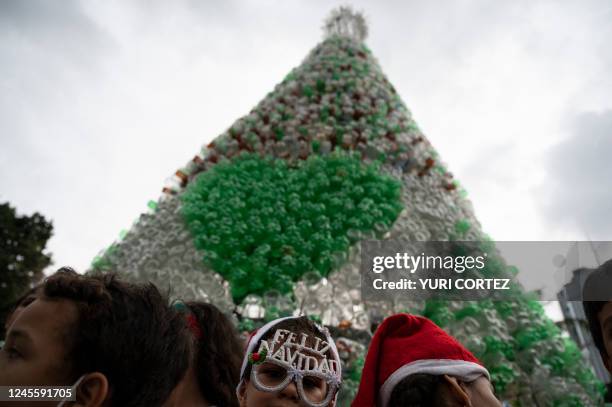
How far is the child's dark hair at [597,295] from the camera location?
1142mm

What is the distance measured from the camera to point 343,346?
2.79 metres

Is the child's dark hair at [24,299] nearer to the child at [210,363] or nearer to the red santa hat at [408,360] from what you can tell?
the child at [210,363]

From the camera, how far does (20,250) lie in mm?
9312

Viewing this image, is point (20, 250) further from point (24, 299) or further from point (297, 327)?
point (297, 327)

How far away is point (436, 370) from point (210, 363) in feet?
2.74

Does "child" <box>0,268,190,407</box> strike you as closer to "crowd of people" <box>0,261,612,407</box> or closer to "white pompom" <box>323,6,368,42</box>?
"crowd of people" <box>0,261,612,407</box>

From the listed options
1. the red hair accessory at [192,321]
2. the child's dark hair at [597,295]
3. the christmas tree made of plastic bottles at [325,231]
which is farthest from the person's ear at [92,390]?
the christmas tree made of plastic bottles at [325,231]

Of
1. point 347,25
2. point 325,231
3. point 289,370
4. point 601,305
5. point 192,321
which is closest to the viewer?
point 601,305

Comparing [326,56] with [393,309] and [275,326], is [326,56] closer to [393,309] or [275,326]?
[393,309]

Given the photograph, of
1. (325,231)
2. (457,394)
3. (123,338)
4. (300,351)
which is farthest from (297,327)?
(325,231)

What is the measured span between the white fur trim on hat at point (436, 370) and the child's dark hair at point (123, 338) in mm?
640

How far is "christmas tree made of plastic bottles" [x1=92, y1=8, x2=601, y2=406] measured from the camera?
2.97 meters

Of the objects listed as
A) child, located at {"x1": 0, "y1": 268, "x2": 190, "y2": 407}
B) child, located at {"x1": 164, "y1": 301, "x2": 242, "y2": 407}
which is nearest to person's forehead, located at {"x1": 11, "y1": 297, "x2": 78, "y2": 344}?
child, located at {"x1": 0, "y1": 268, "x2": 190, "y2": 407}

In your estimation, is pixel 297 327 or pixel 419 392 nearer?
pixel 419 392
